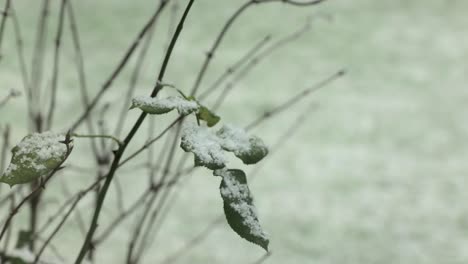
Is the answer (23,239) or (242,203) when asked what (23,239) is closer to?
(23,239)

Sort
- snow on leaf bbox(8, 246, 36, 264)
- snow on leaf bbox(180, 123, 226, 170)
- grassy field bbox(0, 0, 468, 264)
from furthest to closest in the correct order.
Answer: grassy field bbox(0, 0, 468, 264) → snow on leaf bbox(8, 246, 36, 264) → snow on leaf bbox(180, 123, 226, 170)

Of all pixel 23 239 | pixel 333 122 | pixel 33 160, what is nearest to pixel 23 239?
pixel 23 239

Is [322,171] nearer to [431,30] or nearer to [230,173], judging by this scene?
[431,30]

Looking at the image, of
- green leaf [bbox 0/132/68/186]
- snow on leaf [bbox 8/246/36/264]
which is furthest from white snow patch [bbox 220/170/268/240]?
snow on leaf [bbox 8/246/36/264]

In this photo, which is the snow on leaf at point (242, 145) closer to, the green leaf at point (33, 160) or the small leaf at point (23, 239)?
the green leaf at point (33, 160)

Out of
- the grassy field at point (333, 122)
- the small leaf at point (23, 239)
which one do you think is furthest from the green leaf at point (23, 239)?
the grassy field at point (333, 122)

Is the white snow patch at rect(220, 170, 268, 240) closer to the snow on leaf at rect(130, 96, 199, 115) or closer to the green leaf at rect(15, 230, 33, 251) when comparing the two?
the snow on leaf at rect(130, 96, 199, 115)
